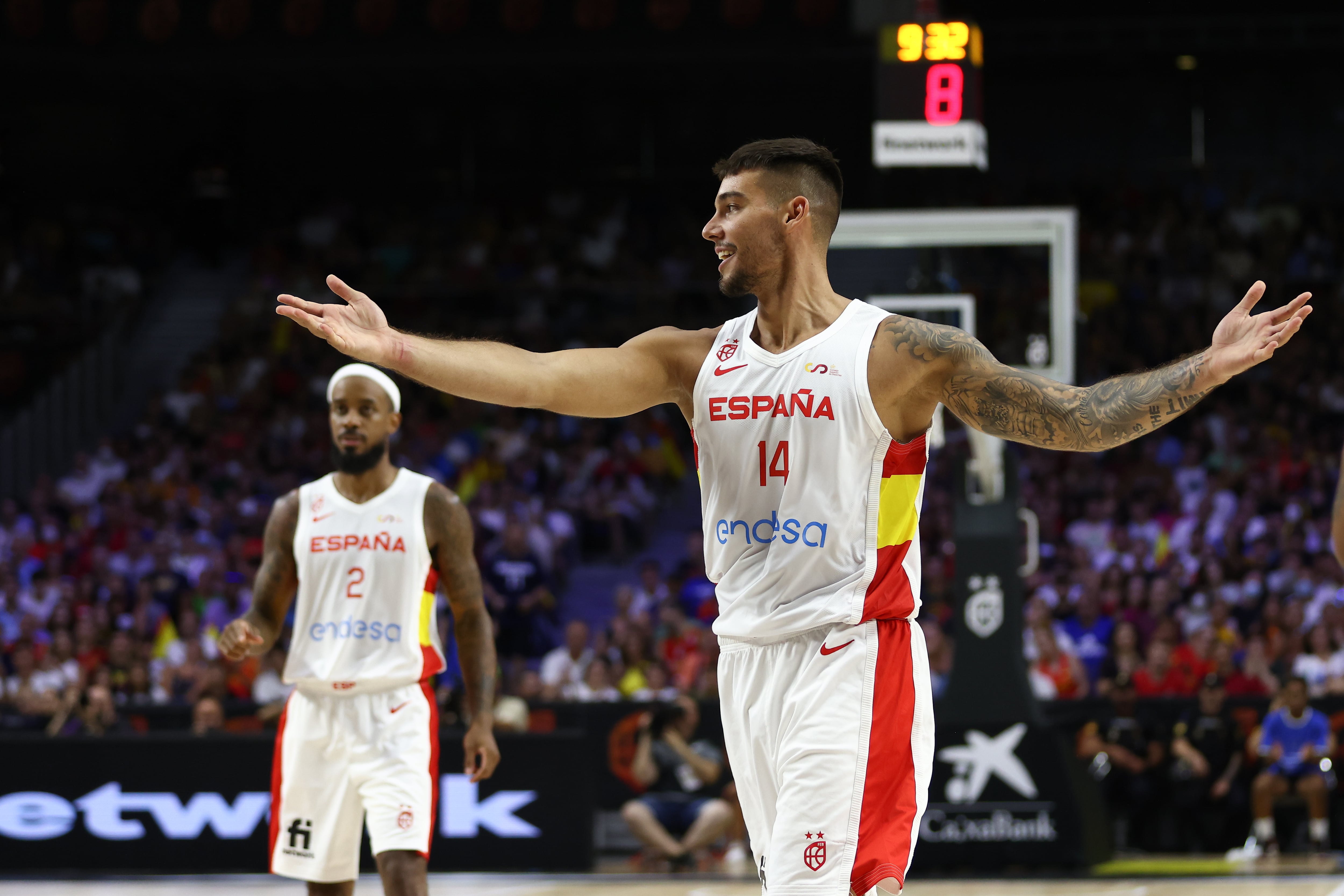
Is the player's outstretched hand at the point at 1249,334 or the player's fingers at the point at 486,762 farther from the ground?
the player's outstretched hand at the point at 1249,334

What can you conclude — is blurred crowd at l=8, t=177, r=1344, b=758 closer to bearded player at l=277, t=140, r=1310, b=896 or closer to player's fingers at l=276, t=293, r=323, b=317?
bearded player at l=277, t=140, r=1310, b=896

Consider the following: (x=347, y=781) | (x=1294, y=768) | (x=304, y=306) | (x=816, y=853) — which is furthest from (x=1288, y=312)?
(x=1294, y=768)

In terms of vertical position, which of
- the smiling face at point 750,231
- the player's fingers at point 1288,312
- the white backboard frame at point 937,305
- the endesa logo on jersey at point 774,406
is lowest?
the endesa logo on jersey at point 774,406

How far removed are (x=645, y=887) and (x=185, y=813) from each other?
9.82ft

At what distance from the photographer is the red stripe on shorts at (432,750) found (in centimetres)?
601

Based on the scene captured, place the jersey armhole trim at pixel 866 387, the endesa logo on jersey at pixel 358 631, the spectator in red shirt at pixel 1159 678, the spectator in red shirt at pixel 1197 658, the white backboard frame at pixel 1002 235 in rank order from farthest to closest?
the spectator in red shirt at pixel 1197 658 < the spectator in red shirt at pixel 1159 678 < the white backboard frame at pixel 1002 235 < the endesa logo on jersey at pixel 358 631 < the jersey armhole trim at pixel 866 387

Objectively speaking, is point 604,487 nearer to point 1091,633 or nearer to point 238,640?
point 1091,633

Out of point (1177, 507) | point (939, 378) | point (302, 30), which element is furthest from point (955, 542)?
point (302, 30)

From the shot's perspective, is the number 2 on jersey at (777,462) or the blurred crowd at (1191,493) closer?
the number 2 on jersey at (777,462)

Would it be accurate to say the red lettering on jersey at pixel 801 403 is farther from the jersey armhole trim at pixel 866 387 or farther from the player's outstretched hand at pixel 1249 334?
the player's outstretched hand at pixel 1249 334

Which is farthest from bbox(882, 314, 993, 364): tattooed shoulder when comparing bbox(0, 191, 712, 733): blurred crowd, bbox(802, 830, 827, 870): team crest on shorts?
bbox(0, 191, 712, 733): blurred crowd

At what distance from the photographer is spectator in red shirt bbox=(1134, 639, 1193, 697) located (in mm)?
12156

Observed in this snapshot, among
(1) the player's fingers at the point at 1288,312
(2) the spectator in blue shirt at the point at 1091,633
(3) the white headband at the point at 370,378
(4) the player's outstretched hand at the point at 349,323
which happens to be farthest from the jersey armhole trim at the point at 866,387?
(2) the spectator in blue shirt at the point at 1091,633

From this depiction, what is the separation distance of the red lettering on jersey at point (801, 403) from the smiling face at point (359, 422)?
9.08 feet
